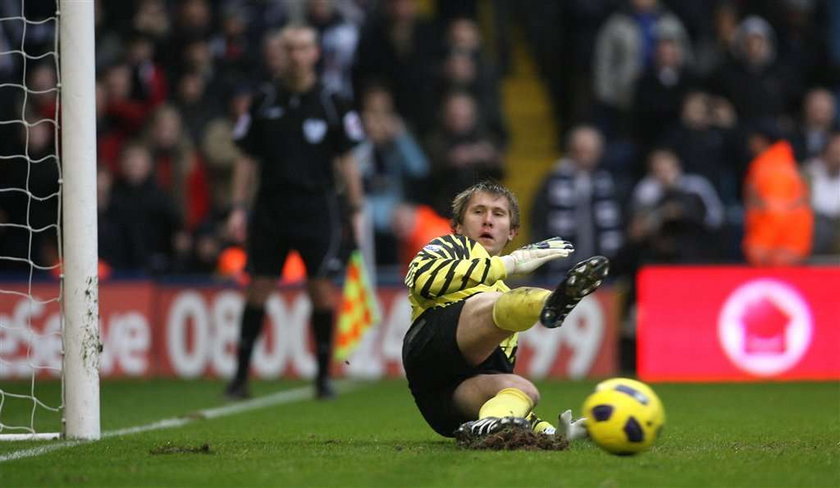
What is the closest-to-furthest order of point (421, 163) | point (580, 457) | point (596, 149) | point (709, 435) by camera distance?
point (580, 457)
point (709, 435)
point (596, 149)
point (421, 163)

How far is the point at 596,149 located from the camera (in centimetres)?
1349

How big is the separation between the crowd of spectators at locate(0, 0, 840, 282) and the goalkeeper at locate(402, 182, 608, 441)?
660cm

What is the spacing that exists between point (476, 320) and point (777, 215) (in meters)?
8.24

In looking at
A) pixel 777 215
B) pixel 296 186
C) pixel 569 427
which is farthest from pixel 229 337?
pixel 569 427

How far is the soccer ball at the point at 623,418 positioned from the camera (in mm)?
5367

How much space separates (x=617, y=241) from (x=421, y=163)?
6.95 feet

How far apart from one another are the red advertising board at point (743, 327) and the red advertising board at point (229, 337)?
529mm

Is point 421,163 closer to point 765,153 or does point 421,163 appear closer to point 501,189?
point 765,153

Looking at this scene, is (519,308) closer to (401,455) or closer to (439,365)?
(439,365)

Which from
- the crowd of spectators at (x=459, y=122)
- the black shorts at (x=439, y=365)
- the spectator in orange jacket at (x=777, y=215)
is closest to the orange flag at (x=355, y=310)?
the crowd of spectators at (x=459, y=122)

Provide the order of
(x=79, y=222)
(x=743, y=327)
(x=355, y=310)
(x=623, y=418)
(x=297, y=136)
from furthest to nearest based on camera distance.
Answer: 1. (x=743, y=327)
2. (x=355, y=310)
3. (x=297, y=136)
4. (x=79, y=222)
5. (x=623, y=418)

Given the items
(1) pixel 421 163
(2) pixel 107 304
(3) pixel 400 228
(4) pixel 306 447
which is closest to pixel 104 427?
(4) pixel 306 447

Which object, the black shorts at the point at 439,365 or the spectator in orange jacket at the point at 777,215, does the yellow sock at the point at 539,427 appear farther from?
the spectator in orange jacket at the point at 777,215

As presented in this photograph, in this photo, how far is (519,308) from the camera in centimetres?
555
